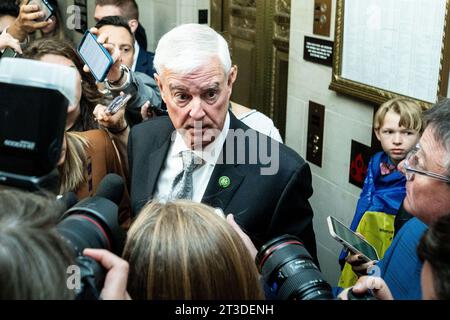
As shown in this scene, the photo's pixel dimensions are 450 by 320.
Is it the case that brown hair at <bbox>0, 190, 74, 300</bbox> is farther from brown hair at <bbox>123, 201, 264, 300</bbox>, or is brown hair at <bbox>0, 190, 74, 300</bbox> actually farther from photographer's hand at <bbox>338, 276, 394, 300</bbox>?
photographer's hand at <bbox>338, 276, 394, 300</bbox>

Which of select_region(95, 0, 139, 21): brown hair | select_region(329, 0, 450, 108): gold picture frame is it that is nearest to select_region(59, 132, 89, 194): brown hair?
select_region(329, 0, 450, 108): gold picture frame

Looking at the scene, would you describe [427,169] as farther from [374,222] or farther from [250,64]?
[250,64]

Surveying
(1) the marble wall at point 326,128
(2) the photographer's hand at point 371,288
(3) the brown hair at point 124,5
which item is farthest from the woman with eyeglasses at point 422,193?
(3) the brown hair at point 124,5

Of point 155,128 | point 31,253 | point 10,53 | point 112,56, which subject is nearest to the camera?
point 31,253

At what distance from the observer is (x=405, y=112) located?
2.91 m

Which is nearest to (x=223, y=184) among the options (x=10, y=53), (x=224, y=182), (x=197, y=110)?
(x=224, y=182)

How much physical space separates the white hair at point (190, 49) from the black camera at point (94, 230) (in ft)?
2.00

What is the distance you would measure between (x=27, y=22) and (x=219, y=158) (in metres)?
→ 1.55

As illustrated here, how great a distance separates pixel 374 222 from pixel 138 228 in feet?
5.83

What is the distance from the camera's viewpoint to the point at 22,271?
101 cm

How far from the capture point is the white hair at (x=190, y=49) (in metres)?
2.03

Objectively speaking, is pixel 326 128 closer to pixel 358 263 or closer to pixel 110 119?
pixel 110 119

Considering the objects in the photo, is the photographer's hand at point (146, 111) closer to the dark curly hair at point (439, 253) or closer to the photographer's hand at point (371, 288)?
the photographer's hand at point (371, 288)

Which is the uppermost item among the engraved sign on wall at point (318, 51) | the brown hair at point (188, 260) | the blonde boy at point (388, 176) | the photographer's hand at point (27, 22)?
the photographer's hand at point (27, 22)
